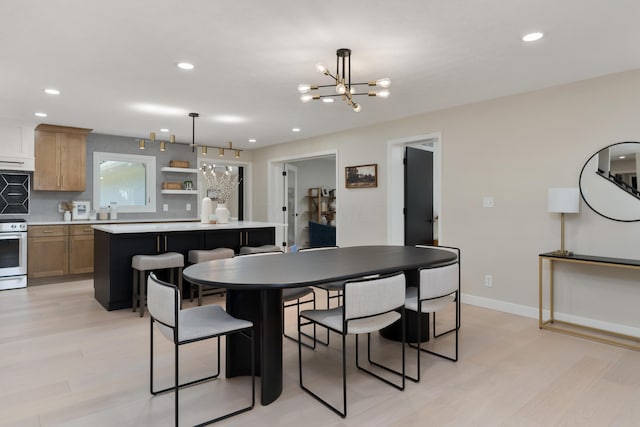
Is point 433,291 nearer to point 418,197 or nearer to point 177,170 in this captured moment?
point 418,197

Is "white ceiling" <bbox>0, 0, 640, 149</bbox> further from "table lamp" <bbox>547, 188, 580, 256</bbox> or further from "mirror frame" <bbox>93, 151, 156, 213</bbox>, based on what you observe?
"mirror frame" <bbox>93, 151, 156, 213</bbox>

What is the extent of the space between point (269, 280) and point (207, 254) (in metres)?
2.59

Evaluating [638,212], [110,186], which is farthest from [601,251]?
[110,186]

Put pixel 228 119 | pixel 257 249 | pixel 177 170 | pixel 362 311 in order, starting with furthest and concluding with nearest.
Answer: pixel 177 170, pixel 228 119, pixel 257 249, pixel 362 311

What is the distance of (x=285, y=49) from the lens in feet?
9.43

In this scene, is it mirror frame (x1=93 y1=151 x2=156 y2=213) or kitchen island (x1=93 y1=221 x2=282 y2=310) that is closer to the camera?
kitchen island (x1=93 y1=221 x2=282 y2=310)

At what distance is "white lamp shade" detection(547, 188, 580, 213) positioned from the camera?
11.3 feet

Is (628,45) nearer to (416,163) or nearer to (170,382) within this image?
(416,163)

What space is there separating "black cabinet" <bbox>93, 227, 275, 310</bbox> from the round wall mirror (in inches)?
162

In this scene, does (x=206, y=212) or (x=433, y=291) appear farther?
(x=206, y=212)

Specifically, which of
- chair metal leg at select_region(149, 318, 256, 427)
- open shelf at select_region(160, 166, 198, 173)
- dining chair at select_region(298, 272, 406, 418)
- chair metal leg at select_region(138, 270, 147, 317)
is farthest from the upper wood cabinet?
dining chair at select_region(298, 272, 406, 418)

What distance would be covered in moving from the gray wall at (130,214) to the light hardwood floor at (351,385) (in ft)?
9.61

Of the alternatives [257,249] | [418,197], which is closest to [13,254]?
[257,249]

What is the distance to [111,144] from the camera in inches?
252
